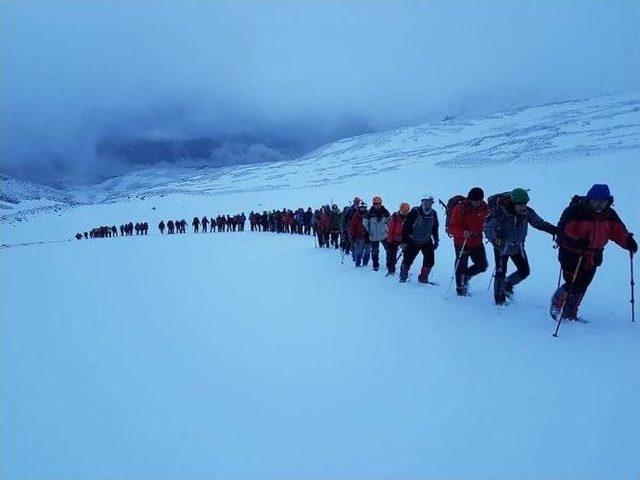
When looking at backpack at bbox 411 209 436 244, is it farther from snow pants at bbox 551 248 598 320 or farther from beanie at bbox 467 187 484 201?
snow pants at bbox 551 248 598 320

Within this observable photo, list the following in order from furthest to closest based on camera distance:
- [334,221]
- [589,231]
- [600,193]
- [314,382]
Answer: [334,221] < [589,231] < [600,193] < [314,382]

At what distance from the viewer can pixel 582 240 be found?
18.7 ft

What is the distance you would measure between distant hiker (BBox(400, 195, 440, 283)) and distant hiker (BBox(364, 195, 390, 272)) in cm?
170

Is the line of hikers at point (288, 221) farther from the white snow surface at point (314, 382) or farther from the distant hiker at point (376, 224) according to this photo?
the white snow surface at point (314, 382)

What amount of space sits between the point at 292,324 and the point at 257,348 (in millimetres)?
1007

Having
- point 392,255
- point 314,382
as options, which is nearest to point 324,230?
point 392,255

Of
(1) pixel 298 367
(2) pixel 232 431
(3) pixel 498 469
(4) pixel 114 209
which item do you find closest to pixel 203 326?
(1) pixel 298 367

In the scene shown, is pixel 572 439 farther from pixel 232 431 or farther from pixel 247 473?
pixel 232 431

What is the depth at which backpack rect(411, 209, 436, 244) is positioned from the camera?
27.6ft

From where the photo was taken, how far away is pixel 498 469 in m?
2.87

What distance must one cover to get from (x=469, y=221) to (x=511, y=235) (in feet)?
3.12

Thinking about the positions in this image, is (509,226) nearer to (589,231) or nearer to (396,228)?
(589,231)

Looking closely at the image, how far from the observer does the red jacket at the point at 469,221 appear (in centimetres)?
726

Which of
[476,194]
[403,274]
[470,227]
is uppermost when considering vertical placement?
[476,194]
